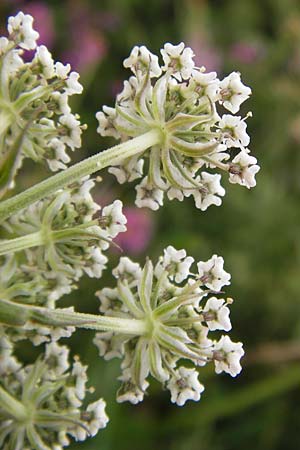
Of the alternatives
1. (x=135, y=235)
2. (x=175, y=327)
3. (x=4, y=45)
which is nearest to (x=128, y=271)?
(x=175, y=327)

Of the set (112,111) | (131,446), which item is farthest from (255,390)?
(112,111)

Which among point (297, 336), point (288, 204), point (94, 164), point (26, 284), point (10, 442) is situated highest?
point (288, 204)

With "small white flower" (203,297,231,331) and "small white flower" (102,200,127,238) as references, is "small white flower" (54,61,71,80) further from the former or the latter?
"small white flower" (203,297,231,331)

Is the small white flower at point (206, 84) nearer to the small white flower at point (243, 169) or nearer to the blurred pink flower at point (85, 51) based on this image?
the small white flower at point (243, 169)

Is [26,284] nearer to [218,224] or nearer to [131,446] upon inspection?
[131,446]

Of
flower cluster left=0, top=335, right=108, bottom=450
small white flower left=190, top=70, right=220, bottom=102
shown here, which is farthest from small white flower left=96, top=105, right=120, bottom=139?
flower cluster left=0, top=335, right=108, bottom=450

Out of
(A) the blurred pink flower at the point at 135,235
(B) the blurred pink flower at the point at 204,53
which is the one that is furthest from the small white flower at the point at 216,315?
(B) the blurred pink flower at the point at 204,53
